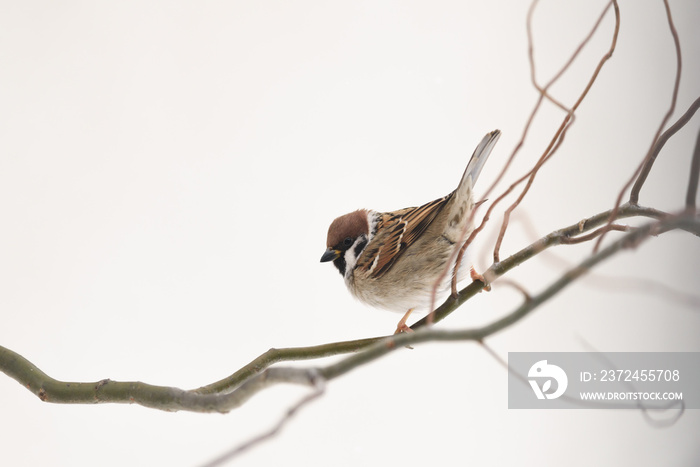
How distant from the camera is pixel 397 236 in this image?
40.3 inches

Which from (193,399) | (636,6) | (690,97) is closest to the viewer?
(193,399)

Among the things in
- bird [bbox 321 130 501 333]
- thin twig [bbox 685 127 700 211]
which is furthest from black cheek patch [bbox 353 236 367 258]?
thin twig [bbox 685 127 700 211]

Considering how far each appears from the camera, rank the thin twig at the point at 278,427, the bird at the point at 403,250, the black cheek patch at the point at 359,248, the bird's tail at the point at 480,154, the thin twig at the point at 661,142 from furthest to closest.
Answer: the black cheek patch at the point at 359,248
the bird at the point at 403,250
the bird's tail at the point at 480,154
the thin twig at the point at 661,142
the thin twig at the point at 278,427

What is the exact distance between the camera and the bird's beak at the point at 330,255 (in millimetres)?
984

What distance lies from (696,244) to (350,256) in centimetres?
132

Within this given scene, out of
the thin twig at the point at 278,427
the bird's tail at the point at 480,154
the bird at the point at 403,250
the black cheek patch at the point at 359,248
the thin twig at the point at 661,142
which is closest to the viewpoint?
the thin twig at the point at 278,427

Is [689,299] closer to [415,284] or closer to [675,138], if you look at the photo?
[415,284]

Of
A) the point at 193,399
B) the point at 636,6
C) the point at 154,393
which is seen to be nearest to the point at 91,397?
the point at 154,393

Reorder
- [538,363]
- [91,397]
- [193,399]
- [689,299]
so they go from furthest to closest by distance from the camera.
Result: [538,363] → [91,397] → [193,399] → [689,299]

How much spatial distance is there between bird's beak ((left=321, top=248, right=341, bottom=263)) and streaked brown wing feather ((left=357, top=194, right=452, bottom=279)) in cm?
5

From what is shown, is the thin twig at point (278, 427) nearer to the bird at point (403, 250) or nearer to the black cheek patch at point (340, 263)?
the bird at point (403, 250)

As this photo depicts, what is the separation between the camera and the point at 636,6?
1776 mm

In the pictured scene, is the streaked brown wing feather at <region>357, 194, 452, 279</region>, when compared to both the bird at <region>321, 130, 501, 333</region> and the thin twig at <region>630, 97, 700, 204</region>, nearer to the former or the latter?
the bird at <region>321, 130, 501, 333</region>

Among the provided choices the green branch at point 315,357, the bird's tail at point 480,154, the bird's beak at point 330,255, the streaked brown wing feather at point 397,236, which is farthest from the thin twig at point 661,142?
the bird's beak at point 330,255
